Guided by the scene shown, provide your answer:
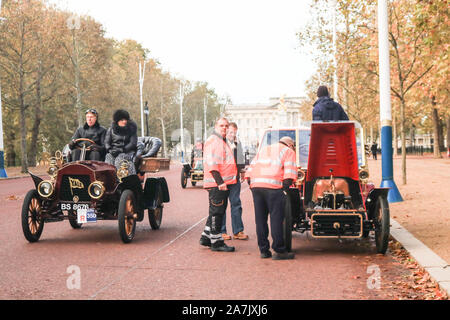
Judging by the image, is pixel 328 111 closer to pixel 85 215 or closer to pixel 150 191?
pixel 150 191

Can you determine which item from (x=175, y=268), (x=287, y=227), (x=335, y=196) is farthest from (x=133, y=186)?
(x=335, y=196)

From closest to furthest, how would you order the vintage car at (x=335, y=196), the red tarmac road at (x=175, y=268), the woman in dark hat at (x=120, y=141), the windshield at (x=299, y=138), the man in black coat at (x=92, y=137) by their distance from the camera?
the red tarmac road at (x=175, y=268) < the vintage car at (x=335, y=196) < the man in black coat at (x=92, y=137) < the woman in dark hat at (x=120, y=141) < the windshield at (x=299, y=138)

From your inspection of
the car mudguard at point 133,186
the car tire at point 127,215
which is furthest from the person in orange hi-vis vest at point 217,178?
the car mudguard at point 133,186

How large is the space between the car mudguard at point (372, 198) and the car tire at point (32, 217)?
501 cm

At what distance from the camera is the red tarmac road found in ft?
20.2

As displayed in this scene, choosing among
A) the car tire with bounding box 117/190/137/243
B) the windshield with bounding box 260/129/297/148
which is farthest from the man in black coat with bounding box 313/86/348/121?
the car tire with bounding box 117/190/137/243

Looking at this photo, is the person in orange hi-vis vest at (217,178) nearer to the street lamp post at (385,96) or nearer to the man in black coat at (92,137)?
the man in black coat at (92,137)

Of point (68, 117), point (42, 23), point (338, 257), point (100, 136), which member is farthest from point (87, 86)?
point (338, 257)

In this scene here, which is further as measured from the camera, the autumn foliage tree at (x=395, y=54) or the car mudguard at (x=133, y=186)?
the autumn foliage tree at (x=395, y=54)

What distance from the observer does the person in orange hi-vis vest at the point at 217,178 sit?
8.71 metres

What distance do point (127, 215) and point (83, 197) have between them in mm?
734

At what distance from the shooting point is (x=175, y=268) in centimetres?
746
